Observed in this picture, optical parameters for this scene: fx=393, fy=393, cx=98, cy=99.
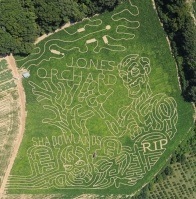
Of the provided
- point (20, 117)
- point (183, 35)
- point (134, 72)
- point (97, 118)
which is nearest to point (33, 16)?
point (20, 117)

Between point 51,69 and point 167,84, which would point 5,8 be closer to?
point 51,69

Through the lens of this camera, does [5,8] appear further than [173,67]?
No

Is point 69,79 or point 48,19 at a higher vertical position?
point 48,19

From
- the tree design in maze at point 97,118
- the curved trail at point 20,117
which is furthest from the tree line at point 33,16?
the tree design in maze at point 97,118

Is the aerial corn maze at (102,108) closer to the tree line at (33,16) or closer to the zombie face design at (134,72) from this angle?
the zombie face design at (134,72)

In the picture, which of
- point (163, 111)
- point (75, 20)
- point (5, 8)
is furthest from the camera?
point (163, 111)

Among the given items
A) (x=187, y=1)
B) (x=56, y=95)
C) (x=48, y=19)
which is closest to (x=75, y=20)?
(x=48, y=19)
